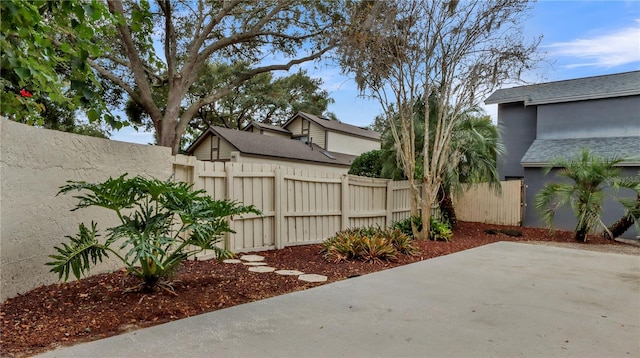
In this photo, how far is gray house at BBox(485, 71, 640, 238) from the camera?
38.4ft

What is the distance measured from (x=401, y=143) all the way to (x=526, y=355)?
729 cm

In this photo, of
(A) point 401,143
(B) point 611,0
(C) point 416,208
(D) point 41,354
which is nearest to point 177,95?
(A) point 401,143

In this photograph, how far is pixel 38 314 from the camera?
9.90 ft

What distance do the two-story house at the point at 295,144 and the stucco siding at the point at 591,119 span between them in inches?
401

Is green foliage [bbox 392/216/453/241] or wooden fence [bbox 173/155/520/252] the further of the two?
green foliage [bbox 392/216/453/241]

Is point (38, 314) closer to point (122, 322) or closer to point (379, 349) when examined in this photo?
point (122, 322)

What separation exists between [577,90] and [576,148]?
2547 mm

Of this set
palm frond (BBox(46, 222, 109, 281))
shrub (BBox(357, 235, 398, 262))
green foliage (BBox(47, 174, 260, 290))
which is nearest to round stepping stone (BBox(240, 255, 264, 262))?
shrub (BBox(357, 235, 398, 262))

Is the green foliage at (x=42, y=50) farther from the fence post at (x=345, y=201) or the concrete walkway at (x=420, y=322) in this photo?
the fence post at (x=345, y=201)

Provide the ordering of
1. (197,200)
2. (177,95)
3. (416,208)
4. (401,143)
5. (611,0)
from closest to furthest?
(197,200)
(611,0)
(416,208)
(401,143)
(177,95)

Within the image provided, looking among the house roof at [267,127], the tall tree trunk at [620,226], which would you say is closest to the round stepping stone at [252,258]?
the tall tree trunk at [620,226]

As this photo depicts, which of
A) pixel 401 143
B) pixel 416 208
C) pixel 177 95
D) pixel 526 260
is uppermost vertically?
pixel 177 95

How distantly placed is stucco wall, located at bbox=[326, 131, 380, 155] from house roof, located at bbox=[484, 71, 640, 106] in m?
9.53

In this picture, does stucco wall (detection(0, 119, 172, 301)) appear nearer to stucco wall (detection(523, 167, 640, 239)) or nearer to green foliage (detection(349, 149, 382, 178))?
green foliage (detection(349, 149, 382, 178))
